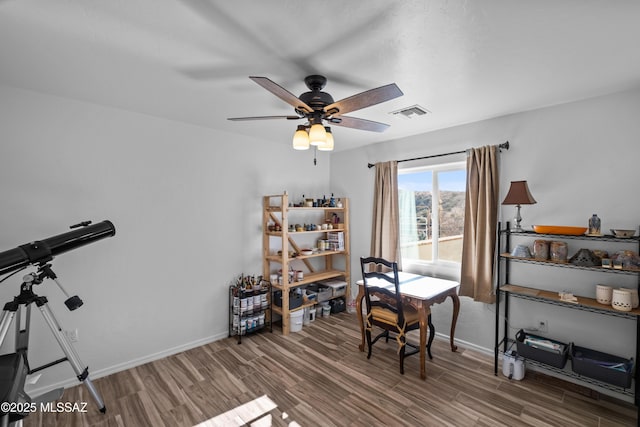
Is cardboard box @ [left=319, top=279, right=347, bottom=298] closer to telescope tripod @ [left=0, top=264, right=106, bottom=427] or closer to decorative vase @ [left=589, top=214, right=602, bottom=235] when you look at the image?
telescope tripod @ [left=0, top=264, right=106, bottom=427]

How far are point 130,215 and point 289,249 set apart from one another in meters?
2.01

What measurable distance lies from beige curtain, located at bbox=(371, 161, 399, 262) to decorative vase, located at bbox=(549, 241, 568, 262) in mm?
1622

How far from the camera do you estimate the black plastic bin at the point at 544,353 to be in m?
2.32

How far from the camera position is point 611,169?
7.61 feet

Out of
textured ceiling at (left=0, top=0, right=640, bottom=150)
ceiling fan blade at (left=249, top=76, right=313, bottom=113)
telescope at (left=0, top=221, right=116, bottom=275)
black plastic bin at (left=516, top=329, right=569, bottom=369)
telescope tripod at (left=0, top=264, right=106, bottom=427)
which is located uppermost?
textured ceiling at (left=0, top=0, right=640, bottom=150)

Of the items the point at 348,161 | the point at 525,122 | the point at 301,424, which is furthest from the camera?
the point at 348,161

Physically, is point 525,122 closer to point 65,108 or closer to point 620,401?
point 620,401

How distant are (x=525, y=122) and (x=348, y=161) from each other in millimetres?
2252

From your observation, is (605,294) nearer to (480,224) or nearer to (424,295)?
(480,224)

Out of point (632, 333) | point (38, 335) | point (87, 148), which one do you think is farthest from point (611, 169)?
point (38, 335)

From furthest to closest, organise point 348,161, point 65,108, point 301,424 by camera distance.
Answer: point 348,161 < point 65,108 < point 301,424

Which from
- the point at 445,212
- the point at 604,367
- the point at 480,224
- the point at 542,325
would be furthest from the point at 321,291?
the point at 604,367

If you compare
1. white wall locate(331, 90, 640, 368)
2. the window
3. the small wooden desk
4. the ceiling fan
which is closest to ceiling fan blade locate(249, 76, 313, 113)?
the ceiling fan

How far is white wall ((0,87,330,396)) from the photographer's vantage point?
2.29 metres
